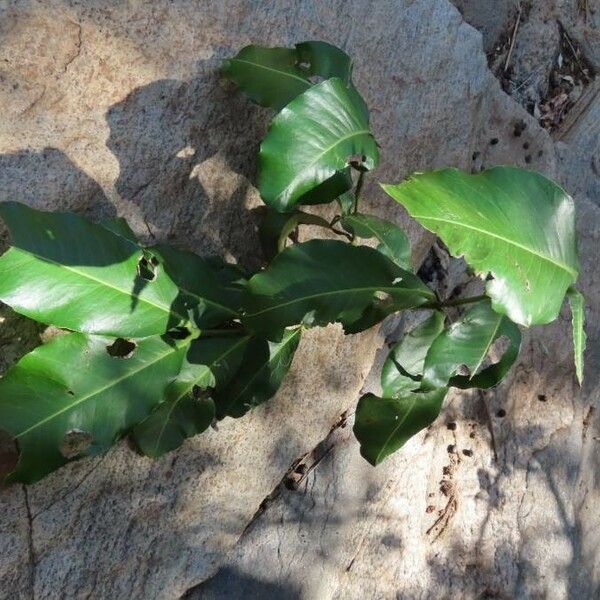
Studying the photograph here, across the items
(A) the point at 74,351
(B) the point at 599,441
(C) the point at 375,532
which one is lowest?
(B) the point at 599,441

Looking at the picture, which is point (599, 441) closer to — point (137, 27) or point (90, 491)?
point (90, 491)

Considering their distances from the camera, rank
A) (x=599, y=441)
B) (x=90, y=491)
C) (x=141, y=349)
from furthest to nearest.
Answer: (x=599, y=441) → (x=90, y=491) → (x=141, y=349)

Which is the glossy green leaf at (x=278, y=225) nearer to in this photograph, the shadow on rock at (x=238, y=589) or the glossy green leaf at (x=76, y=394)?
the glossy green leaf at (x=76, y=394)

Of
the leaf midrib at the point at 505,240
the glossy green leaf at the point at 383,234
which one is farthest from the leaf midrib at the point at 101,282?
the leaf midrib at the point at 505,240

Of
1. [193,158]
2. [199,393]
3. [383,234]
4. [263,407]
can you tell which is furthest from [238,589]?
[193,158]

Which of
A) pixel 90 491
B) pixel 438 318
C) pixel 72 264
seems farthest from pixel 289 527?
pixel 72 264

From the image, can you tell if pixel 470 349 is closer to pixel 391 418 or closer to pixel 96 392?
pixel 391 418
